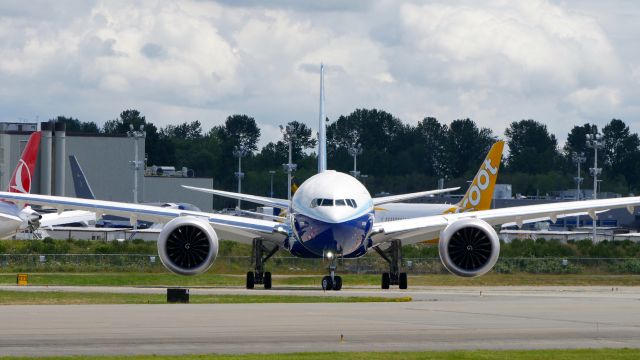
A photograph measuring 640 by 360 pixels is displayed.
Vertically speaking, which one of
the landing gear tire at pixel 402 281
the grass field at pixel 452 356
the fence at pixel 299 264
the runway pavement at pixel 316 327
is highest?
the fence at pixel 299 264

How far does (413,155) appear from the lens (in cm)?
14100

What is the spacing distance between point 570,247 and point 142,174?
70.8m

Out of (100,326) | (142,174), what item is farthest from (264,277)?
(142,174)

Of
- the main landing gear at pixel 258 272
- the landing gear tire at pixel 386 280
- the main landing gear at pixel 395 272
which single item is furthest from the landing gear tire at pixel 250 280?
the landing gear tire at pixel 386 280

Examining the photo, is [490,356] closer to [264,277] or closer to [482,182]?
[264,277]

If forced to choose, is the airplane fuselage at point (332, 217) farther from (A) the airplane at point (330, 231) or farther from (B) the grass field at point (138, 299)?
(B) the grass field at point (138, 299)

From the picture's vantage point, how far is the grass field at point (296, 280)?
49656mm

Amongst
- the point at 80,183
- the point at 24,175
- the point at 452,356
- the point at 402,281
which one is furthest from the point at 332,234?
the point at 80,183

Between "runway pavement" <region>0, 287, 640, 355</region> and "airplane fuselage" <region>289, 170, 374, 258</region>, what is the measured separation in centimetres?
599

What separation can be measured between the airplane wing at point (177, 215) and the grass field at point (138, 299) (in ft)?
19.9

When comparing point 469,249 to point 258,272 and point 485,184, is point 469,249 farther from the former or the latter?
point 485,184

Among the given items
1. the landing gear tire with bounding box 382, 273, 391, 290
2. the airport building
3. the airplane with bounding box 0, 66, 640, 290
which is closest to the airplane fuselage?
the airplane with bounding box 0, 66, 640, 290

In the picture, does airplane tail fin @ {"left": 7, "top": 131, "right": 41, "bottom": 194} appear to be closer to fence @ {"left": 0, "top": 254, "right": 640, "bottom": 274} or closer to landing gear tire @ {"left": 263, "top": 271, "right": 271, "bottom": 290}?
fence @ {"left": 0, "top": 254, "right": 640, "bottom": 274}

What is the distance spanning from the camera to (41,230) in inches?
3674
